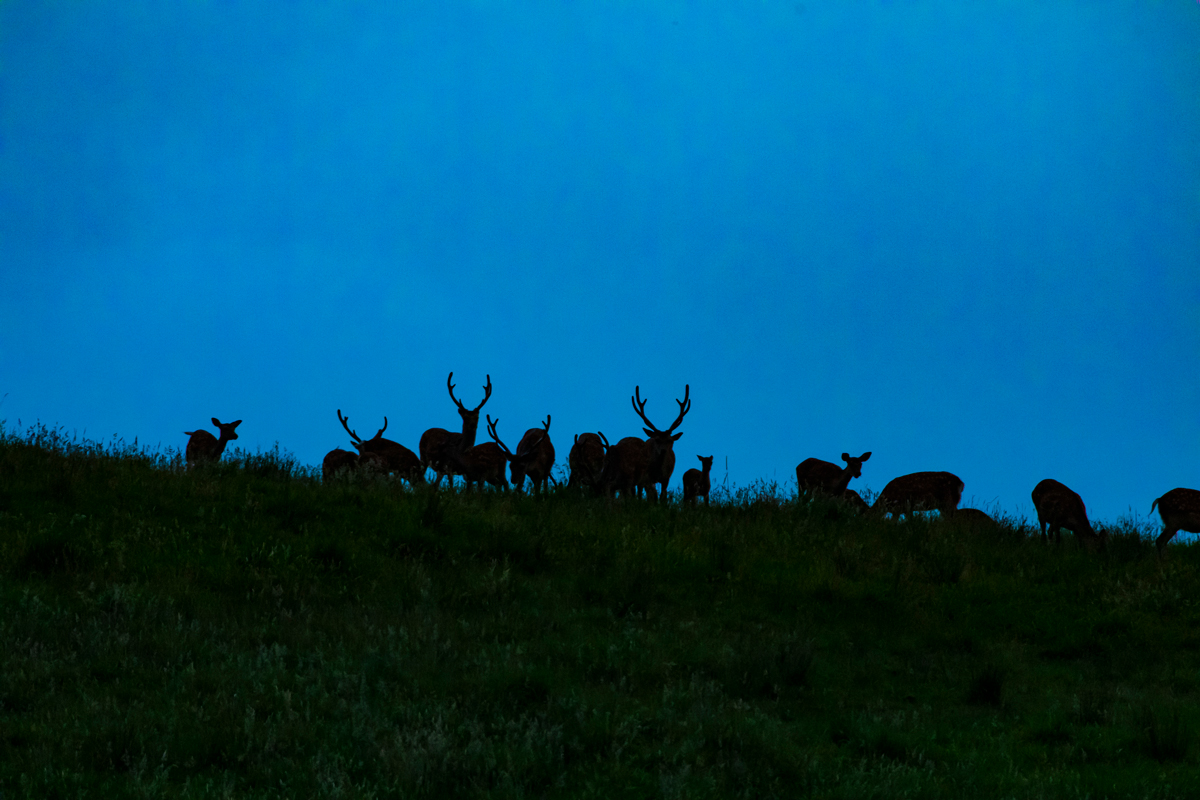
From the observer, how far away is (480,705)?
761 centimetres

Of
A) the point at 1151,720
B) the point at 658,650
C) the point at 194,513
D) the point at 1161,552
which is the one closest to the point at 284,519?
the point at 194,513

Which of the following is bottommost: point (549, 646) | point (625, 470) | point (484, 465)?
point (549, 646)

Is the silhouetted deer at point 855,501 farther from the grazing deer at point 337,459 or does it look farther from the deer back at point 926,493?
the grazing deer at point 337,459

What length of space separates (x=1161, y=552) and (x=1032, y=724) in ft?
25.4

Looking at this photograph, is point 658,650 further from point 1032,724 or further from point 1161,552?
point 1161,552

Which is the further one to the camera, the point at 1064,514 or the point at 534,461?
the point at 534,461

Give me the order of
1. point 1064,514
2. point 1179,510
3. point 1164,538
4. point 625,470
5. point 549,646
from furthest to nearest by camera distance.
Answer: point 625,470
point 1064,514
point 1179,510
point 1164,538
point 549,646

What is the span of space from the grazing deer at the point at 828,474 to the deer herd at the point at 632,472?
21 millimetres

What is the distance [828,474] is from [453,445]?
22.9 feet

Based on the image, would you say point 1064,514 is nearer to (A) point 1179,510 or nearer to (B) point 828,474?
(A) point 1179,510

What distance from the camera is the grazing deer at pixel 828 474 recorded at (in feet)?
62.1

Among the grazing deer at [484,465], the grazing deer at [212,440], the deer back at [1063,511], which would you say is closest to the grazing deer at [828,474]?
the deer back at [1063,511]

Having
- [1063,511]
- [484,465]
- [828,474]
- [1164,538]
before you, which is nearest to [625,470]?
[484,465]

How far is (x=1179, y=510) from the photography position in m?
16.1
